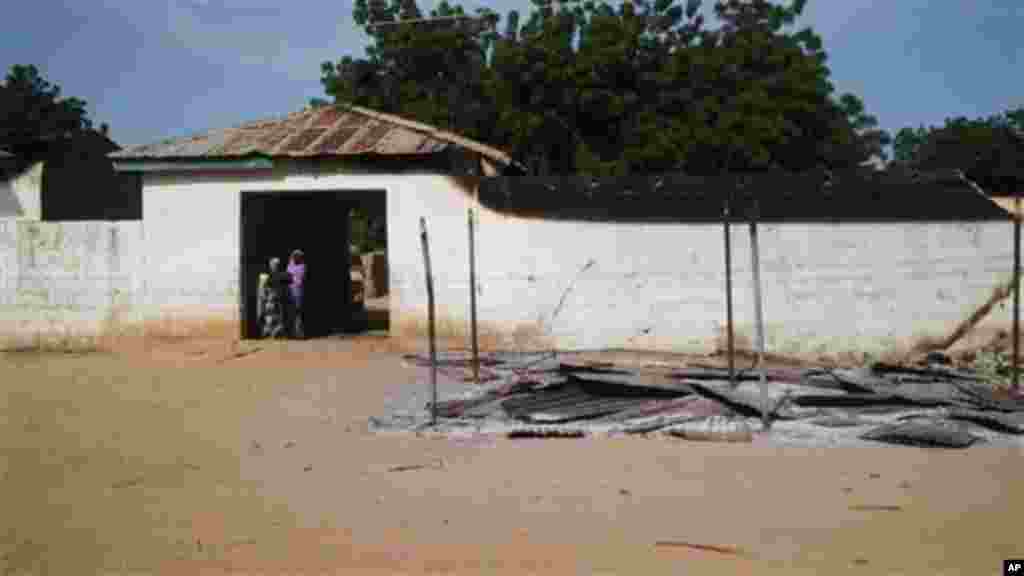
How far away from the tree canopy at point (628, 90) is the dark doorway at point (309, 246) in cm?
866

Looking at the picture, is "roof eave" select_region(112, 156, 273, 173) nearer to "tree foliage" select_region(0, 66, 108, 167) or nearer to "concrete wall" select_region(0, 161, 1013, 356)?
"concrete wall" select_region(0, 161, 1013, 356)

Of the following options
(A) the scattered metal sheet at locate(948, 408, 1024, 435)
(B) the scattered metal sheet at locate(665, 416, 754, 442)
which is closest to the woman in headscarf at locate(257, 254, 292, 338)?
A: (B) the scattered metal sheet at locate(665, 416, 754, 442)

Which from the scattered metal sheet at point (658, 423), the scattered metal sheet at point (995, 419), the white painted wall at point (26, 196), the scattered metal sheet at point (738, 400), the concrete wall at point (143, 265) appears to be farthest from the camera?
the white painted wall at point (26, 196)

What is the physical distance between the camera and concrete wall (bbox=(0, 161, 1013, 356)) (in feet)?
43.6

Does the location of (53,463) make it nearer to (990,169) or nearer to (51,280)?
(51,280)

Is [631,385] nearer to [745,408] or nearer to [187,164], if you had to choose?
[745,408]

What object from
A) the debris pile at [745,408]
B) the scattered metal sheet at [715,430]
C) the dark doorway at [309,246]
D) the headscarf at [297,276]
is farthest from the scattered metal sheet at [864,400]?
the headscarf at [297,276]

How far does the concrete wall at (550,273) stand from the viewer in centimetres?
1329

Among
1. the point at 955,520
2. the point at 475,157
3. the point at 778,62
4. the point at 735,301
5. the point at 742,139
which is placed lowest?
the point at 955,520

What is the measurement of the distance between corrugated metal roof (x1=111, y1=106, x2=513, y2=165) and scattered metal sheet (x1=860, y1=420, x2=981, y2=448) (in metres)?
7.74

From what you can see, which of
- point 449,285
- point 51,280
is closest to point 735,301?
point 449,285

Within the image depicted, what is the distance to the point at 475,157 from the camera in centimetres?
1419

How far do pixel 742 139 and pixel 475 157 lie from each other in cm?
1368

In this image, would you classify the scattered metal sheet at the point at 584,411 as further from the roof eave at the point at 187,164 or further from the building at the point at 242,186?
the roof eave at the point at 187,164
